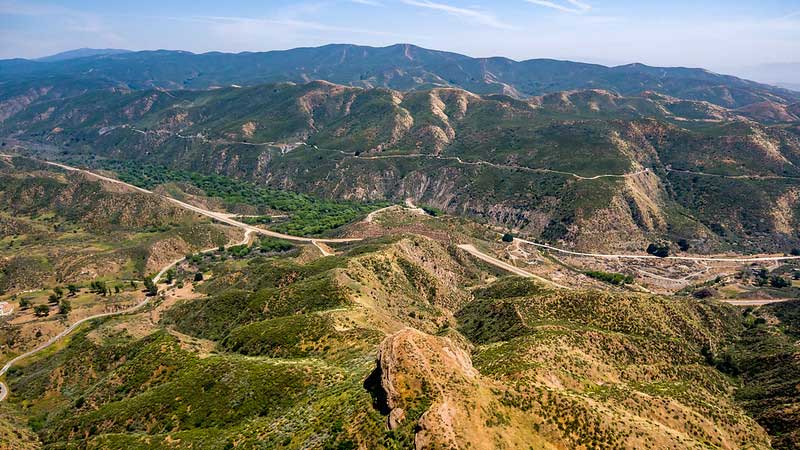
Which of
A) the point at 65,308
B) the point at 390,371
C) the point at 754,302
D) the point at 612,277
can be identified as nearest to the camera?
the point at 390,371

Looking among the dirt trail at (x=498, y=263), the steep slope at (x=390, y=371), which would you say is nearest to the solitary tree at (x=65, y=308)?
the steep slope at (x=390, y=371)

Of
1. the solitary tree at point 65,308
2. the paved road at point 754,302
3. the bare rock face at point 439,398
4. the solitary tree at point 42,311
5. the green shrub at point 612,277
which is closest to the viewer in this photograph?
the bare rock face at point 439,398

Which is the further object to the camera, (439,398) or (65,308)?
(65,308)

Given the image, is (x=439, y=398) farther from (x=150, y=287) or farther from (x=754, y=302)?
(x=754, y=302)

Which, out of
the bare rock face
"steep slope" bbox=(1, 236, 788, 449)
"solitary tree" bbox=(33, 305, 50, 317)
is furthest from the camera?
"solitary tree" bbox=(33, 305, 50, 317)

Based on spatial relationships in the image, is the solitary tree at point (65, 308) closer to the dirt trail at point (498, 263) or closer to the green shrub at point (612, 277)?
the dirt trail at point (498, 263)

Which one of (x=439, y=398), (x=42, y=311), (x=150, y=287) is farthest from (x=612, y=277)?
(x=42, y=311)

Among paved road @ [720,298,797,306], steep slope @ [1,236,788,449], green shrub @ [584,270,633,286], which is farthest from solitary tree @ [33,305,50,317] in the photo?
paved road @ [720,298,797,306]

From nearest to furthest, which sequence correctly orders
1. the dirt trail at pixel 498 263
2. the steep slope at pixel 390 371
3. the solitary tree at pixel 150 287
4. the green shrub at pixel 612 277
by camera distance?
the steep slope at pixel 390 371
the solitary tree at pixel 150 287
the green shrub at pixel 612 277
the dirt trail at pixel 498 263

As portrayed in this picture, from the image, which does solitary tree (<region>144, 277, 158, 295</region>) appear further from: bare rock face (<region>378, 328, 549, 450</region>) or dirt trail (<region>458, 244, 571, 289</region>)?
bare rock face (<region>378, 328, 549, 450</region>)

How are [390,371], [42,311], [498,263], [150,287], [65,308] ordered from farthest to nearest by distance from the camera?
[498,263], [150,287], [65,308], [42,311], [390,371]

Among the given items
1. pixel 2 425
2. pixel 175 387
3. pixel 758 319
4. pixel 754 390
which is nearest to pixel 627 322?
pixel 754 390

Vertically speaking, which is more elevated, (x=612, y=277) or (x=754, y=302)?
(x=754, y=302)

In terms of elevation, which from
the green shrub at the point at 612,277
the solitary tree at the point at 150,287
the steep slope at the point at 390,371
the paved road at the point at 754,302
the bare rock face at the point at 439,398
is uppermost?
the bare rock face at the point at 439,398
